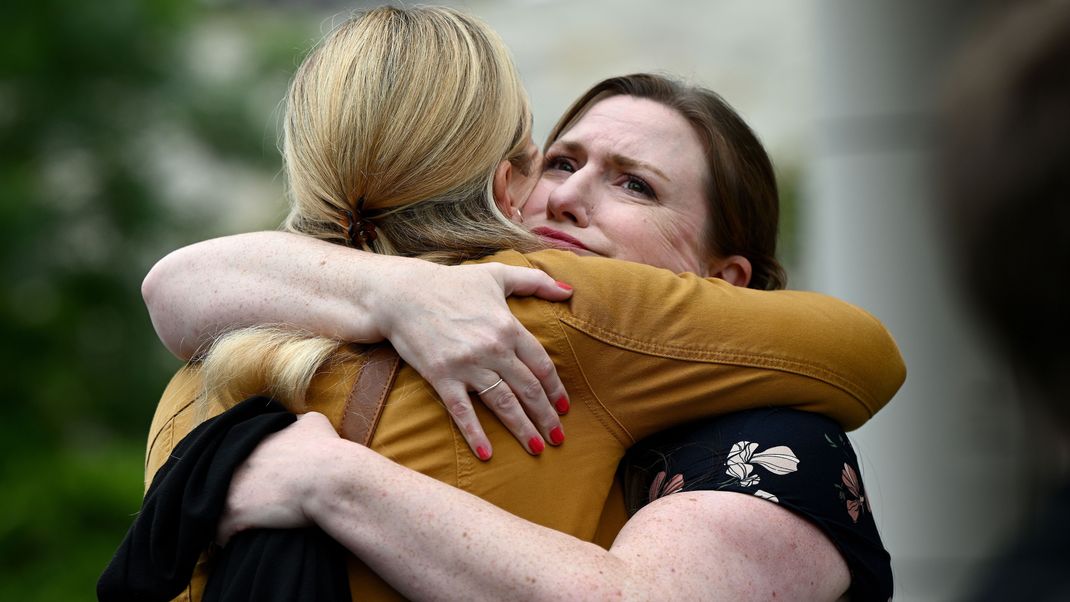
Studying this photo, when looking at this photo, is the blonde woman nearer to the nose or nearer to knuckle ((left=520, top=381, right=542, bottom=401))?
knuckle ((left=520, top=381, right=542, bottom=401))

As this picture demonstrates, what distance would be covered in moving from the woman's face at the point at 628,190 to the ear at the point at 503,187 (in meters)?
0.16

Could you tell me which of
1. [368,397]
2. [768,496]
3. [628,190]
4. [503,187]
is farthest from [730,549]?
[628,190]

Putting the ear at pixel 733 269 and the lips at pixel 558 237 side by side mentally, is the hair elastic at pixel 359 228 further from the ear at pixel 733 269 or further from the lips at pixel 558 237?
the ear at pixel 733 269

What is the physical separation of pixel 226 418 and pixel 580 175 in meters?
1.01

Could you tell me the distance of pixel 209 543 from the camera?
2039mm

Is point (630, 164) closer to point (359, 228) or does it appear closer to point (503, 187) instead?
point (503, 187)

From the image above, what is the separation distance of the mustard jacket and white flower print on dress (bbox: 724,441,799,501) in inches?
3.2

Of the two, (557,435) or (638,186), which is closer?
(557,435)

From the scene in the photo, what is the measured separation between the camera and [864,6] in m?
4.97

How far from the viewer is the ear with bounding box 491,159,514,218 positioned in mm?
2334

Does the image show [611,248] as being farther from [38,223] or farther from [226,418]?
[38,223]

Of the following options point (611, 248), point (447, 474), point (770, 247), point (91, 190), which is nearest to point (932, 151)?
point (447, 474)

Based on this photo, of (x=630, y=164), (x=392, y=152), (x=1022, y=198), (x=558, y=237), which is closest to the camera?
(x=1022, y=198)

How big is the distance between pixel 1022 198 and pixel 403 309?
1.36 m
